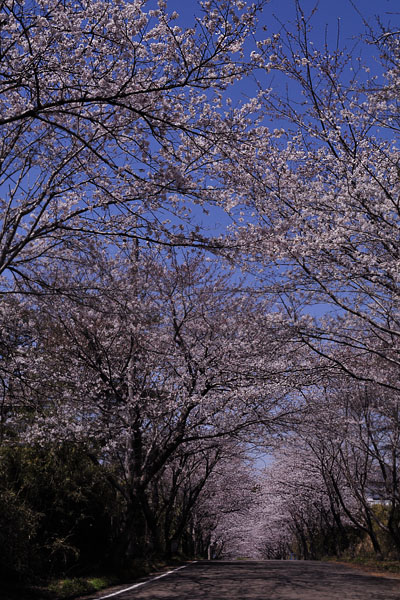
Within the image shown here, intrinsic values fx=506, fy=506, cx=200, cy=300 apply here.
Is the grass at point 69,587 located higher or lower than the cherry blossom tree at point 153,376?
lower

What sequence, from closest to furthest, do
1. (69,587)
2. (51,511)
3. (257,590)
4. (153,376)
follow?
(69,587) → (257,590) → (51,511) → (153,376)

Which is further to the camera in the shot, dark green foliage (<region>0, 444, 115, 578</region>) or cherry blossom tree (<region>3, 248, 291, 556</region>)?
cherry blossom tree (<region>3, 248, 291, 556</region>)

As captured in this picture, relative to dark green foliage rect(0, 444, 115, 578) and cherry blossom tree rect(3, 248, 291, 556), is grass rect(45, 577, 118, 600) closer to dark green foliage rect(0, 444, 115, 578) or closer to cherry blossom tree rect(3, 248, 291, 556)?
dark green foliage rect(0, 444, 115, 578)

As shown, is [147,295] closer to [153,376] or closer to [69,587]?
[153,376]

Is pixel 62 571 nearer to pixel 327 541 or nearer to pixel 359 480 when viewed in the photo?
pixel 359 480

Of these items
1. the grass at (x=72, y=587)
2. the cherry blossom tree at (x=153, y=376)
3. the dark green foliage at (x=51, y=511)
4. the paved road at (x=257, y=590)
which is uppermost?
the cherry blossom tree at (x=153, y=376)

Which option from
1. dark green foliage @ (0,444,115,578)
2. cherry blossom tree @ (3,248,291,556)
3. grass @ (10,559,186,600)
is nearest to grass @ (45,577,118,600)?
grass @ (10,559,186,600)

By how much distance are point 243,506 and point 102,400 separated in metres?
27.3

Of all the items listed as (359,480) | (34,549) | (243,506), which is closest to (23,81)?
(34,549)

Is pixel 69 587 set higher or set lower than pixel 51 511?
lower

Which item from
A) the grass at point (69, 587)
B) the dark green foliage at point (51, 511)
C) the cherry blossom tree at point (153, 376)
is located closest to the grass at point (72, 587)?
the grass at point (69, 587)

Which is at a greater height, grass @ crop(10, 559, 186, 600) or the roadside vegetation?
the roadside vegetation

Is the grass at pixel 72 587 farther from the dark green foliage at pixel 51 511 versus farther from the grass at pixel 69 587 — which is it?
the dark green foliage at pixel 51 511

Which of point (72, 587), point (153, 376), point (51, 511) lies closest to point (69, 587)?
point (72, 587)
